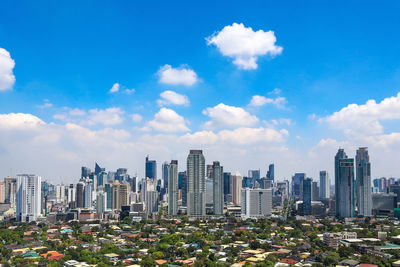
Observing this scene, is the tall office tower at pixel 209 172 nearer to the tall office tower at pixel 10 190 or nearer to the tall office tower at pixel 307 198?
the tall office tower at pixel 307 198

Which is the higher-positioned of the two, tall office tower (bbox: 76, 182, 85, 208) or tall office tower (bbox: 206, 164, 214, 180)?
tall office tower (bbox: 206, 164, 214, 180)

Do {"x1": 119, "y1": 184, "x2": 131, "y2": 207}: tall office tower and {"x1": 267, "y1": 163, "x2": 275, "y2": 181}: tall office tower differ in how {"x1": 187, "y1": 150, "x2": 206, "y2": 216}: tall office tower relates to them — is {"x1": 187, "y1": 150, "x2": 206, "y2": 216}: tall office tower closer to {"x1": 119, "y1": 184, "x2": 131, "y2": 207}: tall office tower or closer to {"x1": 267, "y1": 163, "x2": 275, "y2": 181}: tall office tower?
{"x1": 119, "y1": 184, "x2": 131, "y2": 207}: tall office tower

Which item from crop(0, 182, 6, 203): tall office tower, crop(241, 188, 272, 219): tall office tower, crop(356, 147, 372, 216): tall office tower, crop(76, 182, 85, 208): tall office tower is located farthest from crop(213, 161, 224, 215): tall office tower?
crop(0, 182, 6, 203): tall office tower

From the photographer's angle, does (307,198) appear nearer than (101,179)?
Yes

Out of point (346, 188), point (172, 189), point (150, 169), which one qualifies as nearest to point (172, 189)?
point (172, 189)

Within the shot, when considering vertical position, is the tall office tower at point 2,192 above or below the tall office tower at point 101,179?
below

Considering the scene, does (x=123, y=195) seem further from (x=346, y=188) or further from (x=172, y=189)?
(x=346, y=188)

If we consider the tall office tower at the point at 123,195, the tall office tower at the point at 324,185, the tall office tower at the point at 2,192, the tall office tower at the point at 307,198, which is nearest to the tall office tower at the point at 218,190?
the tall office tower at the point at 307,198
